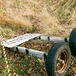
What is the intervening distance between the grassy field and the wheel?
104 centimetres

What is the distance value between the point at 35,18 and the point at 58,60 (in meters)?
3.67

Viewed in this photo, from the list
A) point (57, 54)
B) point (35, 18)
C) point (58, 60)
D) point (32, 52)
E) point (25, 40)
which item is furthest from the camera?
point (35, 18)

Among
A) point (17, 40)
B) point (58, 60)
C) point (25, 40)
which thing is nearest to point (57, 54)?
point (58, 60)

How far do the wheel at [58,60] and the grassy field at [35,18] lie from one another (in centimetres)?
104

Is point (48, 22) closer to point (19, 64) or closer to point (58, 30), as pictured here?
point (58, 30)

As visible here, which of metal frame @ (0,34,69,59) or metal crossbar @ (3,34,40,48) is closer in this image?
metal frame @ (0,34,69,59)

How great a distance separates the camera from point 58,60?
567cm

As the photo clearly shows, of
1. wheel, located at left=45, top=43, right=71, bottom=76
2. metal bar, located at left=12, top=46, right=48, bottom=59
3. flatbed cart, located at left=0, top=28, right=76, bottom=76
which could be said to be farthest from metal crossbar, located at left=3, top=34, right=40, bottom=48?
wheel, located at left=45, top=43, right=71, bottom=76

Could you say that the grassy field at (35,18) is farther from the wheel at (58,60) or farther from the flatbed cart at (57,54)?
the wheel at (58,60)

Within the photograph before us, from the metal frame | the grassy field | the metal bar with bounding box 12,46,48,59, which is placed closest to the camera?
the metal bar with bounding box 12,46,48,59

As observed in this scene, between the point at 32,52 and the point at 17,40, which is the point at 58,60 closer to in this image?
the point at 32,52

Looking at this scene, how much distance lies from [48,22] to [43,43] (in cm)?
145

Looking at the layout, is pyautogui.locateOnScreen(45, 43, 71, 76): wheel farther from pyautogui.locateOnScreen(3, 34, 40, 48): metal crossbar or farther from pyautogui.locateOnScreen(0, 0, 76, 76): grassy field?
pyautogui.locateOnScreen(3, 34, 40, 48): metal crossbar

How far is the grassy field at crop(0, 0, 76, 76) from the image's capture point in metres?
8.31
